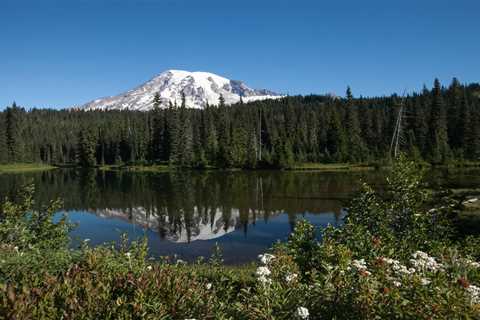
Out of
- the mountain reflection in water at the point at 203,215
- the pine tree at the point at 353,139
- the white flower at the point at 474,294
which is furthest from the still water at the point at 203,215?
the pine tree at the point at 353,139

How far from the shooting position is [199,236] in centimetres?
2820

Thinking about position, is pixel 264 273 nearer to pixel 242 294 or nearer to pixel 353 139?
pixel 242 294

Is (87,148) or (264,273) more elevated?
(87,148)

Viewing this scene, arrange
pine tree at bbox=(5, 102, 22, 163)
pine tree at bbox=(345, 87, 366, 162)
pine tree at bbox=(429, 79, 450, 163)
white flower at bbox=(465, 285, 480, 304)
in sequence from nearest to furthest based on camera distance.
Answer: white flower at bbox=(465, 285, 480, 304) < pine tree at bbox=(429, 79, 450, 163) < pine tree at bbox=(345, 87, 366, 162) < pine tree at bbox=(5, 102, 22, 163)

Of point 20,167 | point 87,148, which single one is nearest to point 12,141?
point 20,167

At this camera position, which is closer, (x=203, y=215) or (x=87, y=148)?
(x=203, y=215)

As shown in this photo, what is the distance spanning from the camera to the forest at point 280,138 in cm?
10325

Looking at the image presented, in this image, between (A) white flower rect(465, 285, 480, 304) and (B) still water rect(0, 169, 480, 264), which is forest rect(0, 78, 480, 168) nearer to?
(B) still water rect(0, 169, 480, 264)

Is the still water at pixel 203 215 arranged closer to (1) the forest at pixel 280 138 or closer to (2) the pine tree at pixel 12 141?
(1) the forest at pixel 280 138

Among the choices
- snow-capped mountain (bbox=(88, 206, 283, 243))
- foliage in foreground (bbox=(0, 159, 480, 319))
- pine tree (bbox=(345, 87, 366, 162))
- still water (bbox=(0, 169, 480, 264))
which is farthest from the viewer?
pine tree (bbox=(345, 87, 366, 162))

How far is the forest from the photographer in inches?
4065

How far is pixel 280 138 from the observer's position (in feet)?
360

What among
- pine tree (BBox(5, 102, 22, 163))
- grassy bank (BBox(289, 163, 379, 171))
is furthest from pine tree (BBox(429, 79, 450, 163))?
pine tree (BBox(5, 102, 22, 163))

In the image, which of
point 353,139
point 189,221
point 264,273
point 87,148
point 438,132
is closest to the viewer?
point 264,273
